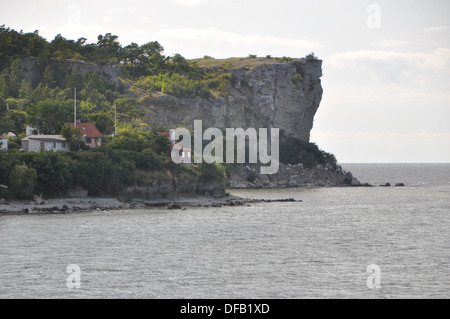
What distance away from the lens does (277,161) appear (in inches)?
6939

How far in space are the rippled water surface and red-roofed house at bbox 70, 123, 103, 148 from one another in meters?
23.7

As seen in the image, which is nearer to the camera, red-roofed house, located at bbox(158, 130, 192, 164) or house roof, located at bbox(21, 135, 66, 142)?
house roof, located at bbox(21, 135, 66, 142)

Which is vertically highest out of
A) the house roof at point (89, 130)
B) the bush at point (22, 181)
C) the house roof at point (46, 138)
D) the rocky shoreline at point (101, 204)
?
the house roof at point (89, 130)

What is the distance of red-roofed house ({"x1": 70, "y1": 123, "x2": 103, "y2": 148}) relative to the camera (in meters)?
106

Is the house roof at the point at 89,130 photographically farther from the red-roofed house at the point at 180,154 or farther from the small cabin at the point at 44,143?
the red-roofed house at the point at 180,154

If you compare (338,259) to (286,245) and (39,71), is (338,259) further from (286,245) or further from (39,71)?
(39,71)

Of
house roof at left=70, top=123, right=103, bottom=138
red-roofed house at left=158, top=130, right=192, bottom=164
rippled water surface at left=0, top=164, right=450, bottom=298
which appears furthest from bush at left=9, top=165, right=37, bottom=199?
red-roofed house at left=158, top=130, right=192, bottom=164

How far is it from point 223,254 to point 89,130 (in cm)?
6028

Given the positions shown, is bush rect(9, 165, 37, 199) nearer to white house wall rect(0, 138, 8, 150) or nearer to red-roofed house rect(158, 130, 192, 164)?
white house wall rect(0, 138, 8, 150)

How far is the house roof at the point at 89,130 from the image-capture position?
106 metres

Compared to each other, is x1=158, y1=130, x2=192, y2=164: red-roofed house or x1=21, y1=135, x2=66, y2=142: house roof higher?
x1=21, y1=135, x2=66, y2=142: house roof

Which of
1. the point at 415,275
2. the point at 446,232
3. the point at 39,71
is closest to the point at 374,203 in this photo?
the point at 446,232

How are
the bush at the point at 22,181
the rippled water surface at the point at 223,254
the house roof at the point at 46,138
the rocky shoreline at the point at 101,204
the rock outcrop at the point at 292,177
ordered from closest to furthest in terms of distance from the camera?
the rippled water surface at the point at 223,254 < the rocky shoreline at the point at 101,204 < the bush at the point at 22,181 < the house roof at the point at 46,138 < the rock outcrop at the point at 292,177

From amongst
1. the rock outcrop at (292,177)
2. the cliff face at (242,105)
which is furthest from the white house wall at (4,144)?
the cliff face at (242,105)
